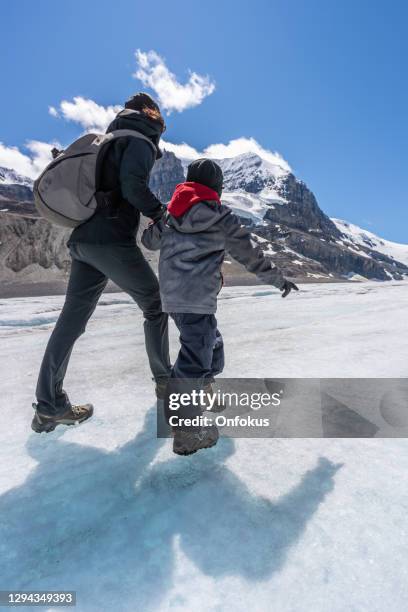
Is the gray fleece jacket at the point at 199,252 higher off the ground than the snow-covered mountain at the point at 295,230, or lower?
lower

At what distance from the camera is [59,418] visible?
171 cm

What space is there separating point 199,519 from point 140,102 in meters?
1.90

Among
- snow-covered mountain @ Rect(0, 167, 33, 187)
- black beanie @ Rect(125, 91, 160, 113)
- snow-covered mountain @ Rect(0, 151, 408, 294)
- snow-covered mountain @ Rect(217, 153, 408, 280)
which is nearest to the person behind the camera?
black beanie @ Rect(125, 91, 160, 113)

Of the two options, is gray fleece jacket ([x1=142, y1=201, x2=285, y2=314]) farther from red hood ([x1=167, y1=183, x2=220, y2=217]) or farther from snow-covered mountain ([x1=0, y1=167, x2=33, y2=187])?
snow-covered mountain ([x1=0, y1=167, x2=33, y2=187])

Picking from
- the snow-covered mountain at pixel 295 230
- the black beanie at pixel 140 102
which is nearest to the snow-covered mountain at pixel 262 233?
the snow-covered mountain at pixel 295 230

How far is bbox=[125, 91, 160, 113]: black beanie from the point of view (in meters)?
1.80

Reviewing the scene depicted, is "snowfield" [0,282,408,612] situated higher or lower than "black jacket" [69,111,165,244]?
lower

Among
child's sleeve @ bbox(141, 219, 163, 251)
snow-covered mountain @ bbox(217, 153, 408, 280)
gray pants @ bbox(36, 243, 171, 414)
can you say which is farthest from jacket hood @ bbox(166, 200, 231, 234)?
snow-covered mountain @ bbox(217, 153, 408, 280)

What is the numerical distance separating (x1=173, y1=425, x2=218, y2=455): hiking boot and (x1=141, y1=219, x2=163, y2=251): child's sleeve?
88 cm

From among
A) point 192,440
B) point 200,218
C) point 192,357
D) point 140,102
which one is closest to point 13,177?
point 140,102

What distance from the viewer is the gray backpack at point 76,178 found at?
163 cm

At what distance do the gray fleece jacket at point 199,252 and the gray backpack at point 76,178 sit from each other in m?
0.38

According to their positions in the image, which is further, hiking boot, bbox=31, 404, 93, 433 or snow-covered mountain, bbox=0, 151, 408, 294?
snow-covered mountain, bbox=0, 151, 408, 294

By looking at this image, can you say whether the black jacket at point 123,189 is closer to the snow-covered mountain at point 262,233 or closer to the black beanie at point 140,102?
the black beanie at point 140,102
